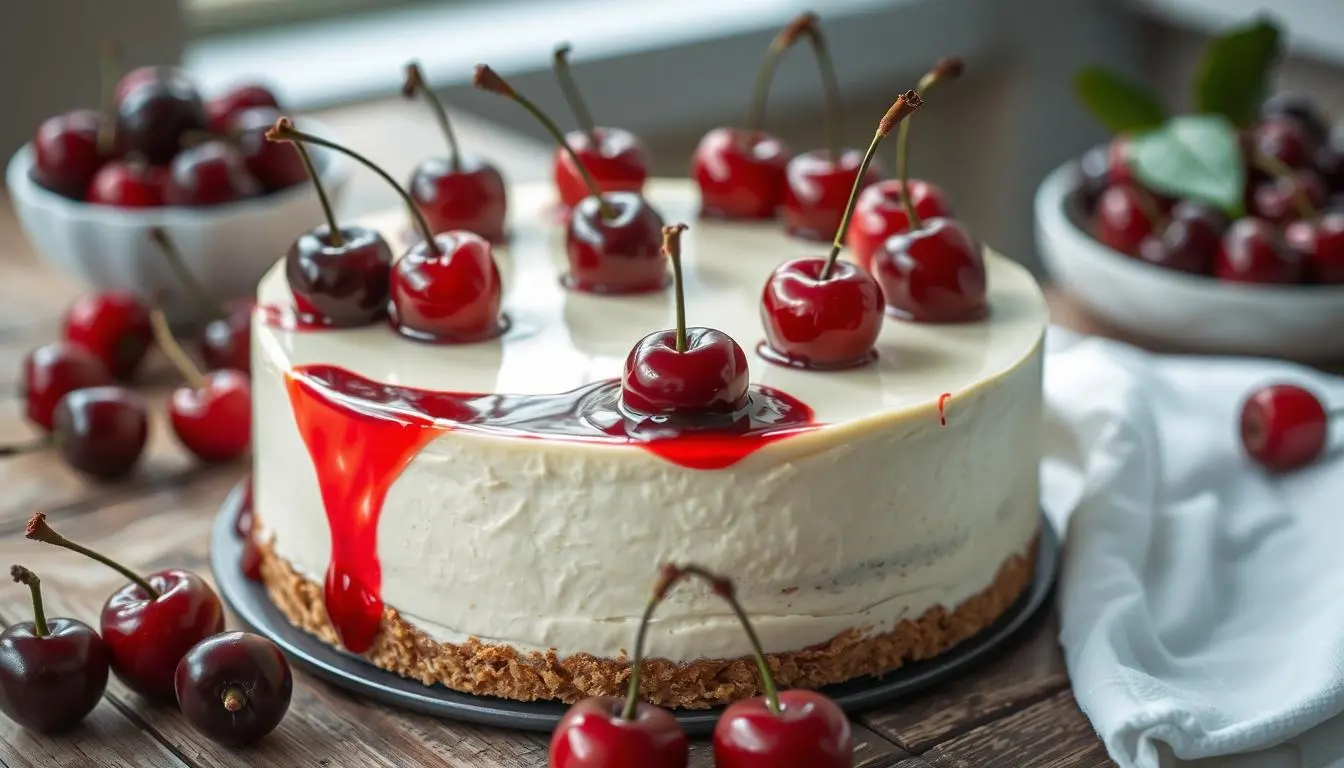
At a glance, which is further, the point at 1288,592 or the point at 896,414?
the point at 1288,592

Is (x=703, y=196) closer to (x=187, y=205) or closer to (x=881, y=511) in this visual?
(x=881, y=511)

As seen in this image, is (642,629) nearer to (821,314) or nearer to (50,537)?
(821,314)

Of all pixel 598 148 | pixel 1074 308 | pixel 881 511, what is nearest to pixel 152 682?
pixel 881 511

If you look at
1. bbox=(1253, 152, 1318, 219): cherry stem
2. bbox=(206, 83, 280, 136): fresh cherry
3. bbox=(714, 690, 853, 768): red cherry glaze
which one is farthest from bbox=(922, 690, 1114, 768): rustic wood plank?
bbox=(206, 83, 280, 136): fresh cherry

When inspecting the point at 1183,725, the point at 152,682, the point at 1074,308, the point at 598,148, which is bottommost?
the point at 1074,308

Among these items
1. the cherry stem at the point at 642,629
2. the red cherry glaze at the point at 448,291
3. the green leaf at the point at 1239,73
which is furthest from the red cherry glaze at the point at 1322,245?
the cherry stem at the point at 642,629

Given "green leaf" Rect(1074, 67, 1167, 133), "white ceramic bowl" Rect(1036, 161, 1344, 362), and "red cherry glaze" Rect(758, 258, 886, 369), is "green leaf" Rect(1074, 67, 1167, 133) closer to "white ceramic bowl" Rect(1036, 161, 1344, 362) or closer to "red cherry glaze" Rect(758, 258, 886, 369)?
"white ceramic bowl" Rect(1036, 161, 1344, 362)
